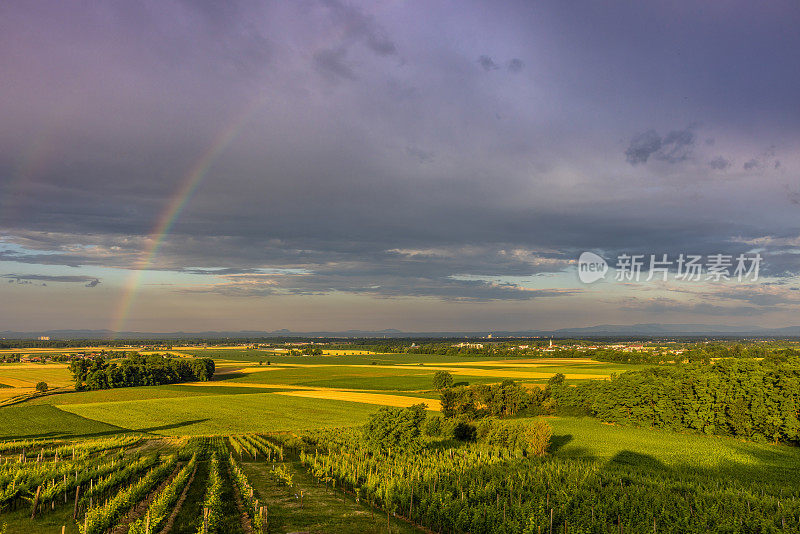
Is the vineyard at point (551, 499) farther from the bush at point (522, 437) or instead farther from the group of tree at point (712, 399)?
the group of tree at point (712, 399)

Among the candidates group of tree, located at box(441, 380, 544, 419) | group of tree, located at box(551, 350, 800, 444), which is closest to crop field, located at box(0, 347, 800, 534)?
group of tree, located at box(551, 350, 800, 444)

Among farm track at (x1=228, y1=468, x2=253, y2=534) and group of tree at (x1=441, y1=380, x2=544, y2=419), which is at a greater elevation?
farm track at (x1=228, y1=468, x2=253, y2=534)

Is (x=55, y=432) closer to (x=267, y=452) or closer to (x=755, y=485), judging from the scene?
(x=267, y=452)


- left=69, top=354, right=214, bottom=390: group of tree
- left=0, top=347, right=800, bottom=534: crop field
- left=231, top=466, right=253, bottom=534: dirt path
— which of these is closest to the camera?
left=231, top=466, right=253, bottom=534: dirt path

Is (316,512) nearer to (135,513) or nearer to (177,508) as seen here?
(177,508)

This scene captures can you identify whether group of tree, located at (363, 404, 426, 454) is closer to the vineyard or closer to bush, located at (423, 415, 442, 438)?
the vineyard
